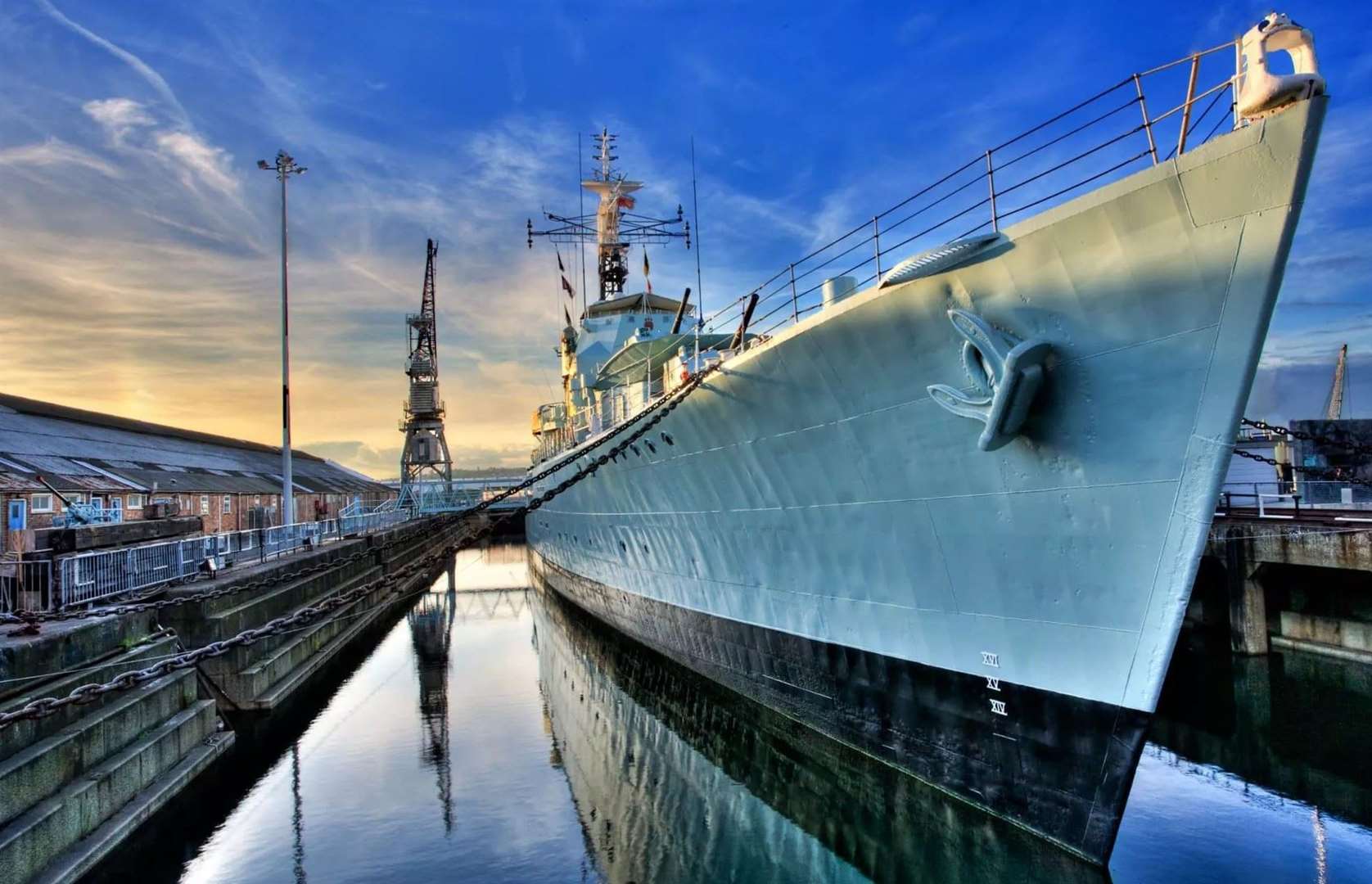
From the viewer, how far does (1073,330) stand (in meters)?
5.73

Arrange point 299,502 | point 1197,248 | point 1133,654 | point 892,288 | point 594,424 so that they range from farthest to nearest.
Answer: point 299,502 → point 594,424 → point 892,288 → point 1133,654 → point 1197,248

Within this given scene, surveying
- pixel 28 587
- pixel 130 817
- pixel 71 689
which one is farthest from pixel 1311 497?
pixel 28 587

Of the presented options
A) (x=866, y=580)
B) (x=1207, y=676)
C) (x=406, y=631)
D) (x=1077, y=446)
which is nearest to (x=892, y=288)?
(x=1077, y=446)

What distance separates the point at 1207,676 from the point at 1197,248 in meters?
11.7

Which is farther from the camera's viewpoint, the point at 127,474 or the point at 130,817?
the point at 127,474

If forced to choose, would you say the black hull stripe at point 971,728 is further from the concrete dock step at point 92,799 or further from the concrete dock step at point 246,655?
the concrete dock step at point 92,799

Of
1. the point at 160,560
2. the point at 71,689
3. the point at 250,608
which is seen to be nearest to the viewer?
the point at 71,689

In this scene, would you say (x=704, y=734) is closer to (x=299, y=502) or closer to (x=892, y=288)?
(x=892, y=288)

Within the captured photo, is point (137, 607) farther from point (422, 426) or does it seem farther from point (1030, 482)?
point (422, 426)

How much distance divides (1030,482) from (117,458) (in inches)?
1289

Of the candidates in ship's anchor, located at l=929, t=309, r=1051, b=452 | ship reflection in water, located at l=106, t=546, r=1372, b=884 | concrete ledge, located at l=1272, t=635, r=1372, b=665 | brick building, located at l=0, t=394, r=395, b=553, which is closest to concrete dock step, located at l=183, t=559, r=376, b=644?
ship reflection in water, located at l=106, t=546, r=1372, b=884

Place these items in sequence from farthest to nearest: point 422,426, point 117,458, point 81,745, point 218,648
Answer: point 422,426 < point 117,458 < point 81,745 < point 218,648

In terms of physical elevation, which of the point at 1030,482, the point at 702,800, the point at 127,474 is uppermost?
the point at 127,474

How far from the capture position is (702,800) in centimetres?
875
